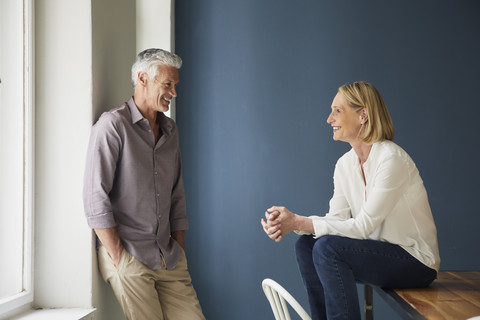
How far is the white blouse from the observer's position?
6.74 feet

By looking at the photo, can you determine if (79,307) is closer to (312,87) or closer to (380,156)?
(380,156)

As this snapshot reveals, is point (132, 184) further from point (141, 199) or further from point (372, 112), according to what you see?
point (372, 112)

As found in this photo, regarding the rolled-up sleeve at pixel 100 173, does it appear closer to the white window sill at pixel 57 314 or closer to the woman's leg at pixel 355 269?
the white window sill at pixel 57 314

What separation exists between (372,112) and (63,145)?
1289mm

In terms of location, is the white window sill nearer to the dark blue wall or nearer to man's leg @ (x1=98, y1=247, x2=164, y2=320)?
man's leg @ (x1=98, y1=247, x2=164, y2=320)

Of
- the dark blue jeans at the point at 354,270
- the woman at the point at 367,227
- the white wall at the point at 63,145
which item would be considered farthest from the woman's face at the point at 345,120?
the white wall at the point at 63,145

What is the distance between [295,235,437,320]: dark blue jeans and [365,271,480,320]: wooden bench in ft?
0.20

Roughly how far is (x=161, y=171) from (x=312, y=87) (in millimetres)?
1705

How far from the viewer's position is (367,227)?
6.73 feet

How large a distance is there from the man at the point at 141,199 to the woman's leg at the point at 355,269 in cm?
64

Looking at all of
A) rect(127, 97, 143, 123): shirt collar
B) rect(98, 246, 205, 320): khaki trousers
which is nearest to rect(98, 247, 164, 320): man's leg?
rect(98, 246, 205, 320): khaki trousers

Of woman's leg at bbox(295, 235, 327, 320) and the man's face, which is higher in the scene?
the man's face

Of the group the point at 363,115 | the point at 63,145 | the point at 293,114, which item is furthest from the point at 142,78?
the point at 293,114

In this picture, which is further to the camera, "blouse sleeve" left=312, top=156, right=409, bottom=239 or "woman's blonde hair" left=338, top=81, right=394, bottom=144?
"woman's blonde hair" left=338, top=81, right=394, bottom=144
